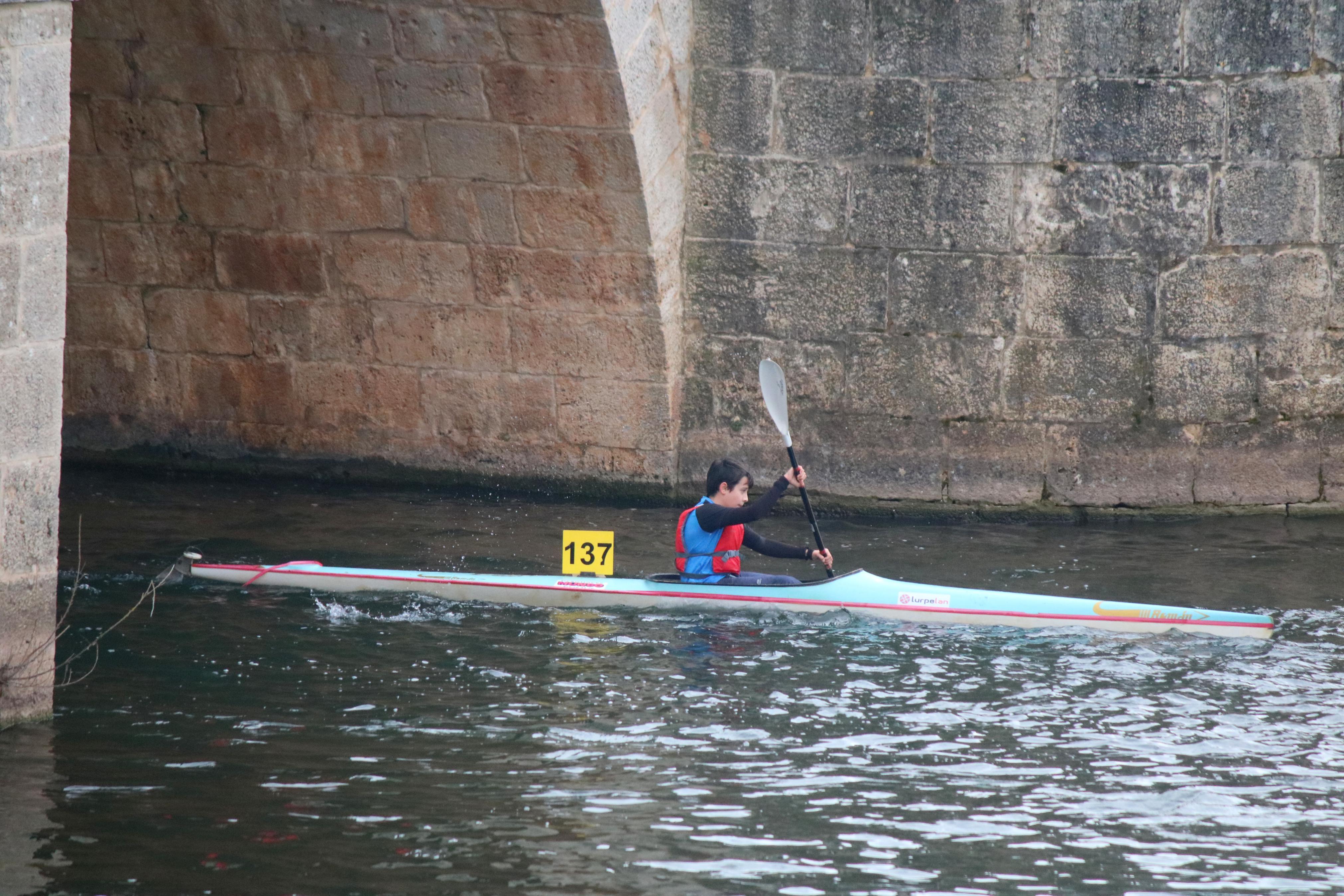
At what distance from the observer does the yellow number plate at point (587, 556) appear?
22.2 feet

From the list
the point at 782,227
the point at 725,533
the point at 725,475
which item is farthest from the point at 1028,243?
the point at 725,533

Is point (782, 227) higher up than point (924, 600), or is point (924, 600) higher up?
point (782, 227)

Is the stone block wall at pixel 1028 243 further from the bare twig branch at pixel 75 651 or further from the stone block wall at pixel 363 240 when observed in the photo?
the bare twig branch at pixel 75 651

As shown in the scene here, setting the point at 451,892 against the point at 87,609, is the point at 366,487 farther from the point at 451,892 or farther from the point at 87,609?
the point at 451,892

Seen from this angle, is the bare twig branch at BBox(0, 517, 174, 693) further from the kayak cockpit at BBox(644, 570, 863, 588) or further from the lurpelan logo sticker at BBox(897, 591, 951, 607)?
the lurpelan logo sticker at BBox(897, 591, 951, 607)

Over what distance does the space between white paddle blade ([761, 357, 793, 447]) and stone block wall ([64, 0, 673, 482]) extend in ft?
3.17

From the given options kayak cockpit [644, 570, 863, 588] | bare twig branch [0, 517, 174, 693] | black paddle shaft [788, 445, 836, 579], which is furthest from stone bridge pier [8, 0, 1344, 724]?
bare twig branch [0, 517, 174, 693]

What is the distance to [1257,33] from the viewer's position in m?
7.68

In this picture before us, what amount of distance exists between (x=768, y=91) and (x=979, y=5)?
114 centimetres

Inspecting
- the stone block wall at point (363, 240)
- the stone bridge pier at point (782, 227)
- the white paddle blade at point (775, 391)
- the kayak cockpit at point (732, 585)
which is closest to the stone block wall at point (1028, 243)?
the stone bridge pier at point (782, 227)

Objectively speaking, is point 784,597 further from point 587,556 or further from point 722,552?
point 587,556

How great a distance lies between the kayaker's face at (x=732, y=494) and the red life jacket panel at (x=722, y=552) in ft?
0.34

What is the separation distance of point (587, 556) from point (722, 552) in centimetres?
59

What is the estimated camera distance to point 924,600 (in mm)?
6469
